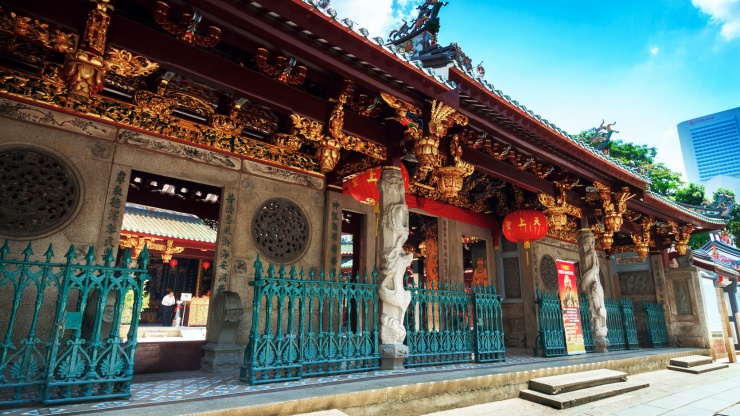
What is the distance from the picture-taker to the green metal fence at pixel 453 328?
19.1ft

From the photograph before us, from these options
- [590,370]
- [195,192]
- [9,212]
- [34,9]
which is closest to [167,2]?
[34,9]

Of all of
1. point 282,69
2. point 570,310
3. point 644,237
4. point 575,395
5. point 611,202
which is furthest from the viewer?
point 644,237

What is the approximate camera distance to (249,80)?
4914 mm

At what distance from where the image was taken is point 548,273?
11.3m

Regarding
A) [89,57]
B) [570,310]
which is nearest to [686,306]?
[570,310]

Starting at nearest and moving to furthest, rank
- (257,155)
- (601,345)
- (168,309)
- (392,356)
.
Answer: (392,356), (257,155), (601,345), (168,309)

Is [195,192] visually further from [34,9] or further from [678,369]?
[678,369]

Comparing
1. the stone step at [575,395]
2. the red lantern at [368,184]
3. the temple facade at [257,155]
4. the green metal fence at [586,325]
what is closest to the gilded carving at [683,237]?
the temple facade at [257,155]

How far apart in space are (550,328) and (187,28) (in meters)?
7.86

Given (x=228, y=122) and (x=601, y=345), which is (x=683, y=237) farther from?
(x=228, y=122)

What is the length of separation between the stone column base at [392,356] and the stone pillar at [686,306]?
11.1m

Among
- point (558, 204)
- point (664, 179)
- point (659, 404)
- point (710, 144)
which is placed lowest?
point (659, 404)

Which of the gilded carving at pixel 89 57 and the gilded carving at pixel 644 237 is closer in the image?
the gilded carving at pixel 89 57

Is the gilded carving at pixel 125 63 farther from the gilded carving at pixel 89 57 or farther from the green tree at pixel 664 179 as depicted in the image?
the green tree at pixel 664 179
